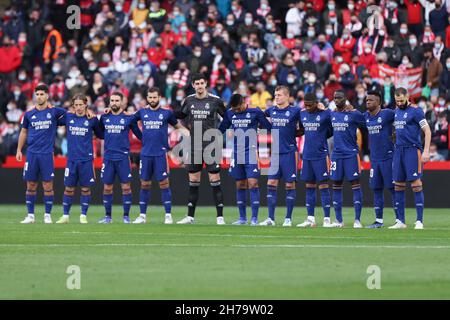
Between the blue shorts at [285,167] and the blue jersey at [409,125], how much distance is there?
6.74 ft

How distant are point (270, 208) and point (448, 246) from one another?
5.71 meters

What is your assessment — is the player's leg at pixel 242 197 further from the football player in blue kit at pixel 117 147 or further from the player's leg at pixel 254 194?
the football player in blue kit at pixel 117 147

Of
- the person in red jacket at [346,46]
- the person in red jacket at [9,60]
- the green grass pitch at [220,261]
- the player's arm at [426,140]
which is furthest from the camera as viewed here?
the person in red jacket at [9,60]

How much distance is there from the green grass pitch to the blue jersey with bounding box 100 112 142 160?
198 centimetres

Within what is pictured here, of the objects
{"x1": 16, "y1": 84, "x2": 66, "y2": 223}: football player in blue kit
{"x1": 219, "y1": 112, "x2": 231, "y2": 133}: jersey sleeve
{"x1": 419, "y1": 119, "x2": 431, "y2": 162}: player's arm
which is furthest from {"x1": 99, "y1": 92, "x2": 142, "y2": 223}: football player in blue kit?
{"x1": 419, "y1": 119, "x2": 431, "y2": 162}: player's arm

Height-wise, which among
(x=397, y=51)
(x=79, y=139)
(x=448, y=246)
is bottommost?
(x=448, y=246)

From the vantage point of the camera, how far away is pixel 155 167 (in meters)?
22.3

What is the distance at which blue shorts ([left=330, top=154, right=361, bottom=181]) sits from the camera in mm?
20906

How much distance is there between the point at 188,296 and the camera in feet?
37.2

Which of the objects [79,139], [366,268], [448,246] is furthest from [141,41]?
[366,268]

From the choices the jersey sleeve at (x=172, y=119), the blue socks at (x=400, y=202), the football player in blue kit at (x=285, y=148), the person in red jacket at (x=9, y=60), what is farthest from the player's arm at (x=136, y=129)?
the person in red jacket at (x=9, y=60)

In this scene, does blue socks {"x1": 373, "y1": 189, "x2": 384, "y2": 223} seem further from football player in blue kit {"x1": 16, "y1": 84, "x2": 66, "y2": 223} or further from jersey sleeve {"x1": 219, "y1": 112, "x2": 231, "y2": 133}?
football player in blue kit {"x1": 16, "y1": 84, "x2": 66, "y2": 223}

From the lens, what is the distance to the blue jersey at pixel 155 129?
875 inches
